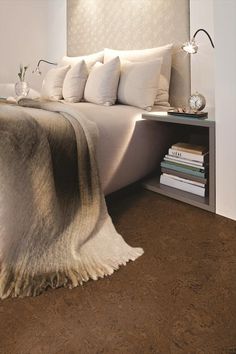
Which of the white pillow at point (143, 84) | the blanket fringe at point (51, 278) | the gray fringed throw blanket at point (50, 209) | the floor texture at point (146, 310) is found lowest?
the floor texture at point (146, 310)

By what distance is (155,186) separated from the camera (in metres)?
1.84

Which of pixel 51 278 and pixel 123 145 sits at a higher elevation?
pixel 123 145

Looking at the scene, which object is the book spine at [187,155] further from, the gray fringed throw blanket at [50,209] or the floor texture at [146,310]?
Result: the gray fringed throw blanket at [50,209]

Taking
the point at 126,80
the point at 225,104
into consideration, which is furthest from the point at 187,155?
the point at 126,80

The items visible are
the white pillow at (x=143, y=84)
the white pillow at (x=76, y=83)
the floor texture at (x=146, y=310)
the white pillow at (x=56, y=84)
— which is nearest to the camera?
the floor texture at (x=146, y=310)

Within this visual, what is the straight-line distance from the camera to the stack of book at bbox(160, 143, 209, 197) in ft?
5.32

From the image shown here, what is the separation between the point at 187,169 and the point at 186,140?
621mm

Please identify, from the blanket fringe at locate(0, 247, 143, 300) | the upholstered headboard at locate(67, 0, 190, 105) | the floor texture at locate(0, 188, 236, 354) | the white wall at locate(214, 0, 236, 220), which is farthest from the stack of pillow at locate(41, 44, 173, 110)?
the blanket fringe at locate(0, 247, 143, 300)

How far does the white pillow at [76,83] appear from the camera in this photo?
2303mm

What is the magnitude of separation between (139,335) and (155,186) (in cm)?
115

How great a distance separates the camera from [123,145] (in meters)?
1.64

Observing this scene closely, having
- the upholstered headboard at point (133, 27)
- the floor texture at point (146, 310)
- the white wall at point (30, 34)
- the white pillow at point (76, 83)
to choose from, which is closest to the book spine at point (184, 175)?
the floor texture at point (146, 310)

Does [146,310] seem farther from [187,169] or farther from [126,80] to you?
[126,80]

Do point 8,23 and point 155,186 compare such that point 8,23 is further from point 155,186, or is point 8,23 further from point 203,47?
point 155,186
